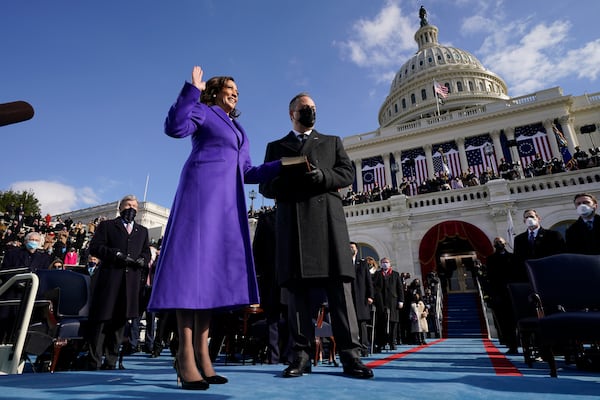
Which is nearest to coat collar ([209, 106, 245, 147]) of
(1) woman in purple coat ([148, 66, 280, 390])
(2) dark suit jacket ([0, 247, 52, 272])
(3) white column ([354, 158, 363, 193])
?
(1) woman in purple coat ([148, 66, 280, 390])

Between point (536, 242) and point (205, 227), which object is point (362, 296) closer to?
point (536, 242)

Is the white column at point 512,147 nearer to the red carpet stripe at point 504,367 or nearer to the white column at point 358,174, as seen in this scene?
the white column at point 358,174

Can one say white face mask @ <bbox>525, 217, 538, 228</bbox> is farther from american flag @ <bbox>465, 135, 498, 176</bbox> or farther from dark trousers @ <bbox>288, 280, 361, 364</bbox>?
american flag @ <bbox>465, 135, 498, 176</bbox>

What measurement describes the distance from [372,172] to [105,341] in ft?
115

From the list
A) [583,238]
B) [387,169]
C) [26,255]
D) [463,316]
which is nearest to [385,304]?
[583,238]

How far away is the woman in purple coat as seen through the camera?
2.19 m

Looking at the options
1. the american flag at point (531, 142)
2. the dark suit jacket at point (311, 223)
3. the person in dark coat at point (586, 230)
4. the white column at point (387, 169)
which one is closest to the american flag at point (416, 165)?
the white column at point (387, 169)

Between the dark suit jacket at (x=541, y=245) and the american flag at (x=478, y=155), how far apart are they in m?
30.0

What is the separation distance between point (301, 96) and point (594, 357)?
170 inches

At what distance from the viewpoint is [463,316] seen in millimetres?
16484

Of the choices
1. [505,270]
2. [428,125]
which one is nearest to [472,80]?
[428,125]

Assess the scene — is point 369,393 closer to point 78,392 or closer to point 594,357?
point 78,392

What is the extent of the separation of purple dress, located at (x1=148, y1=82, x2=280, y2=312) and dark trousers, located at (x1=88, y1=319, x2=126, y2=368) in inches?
113

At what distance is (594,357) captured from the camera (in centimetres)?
387
